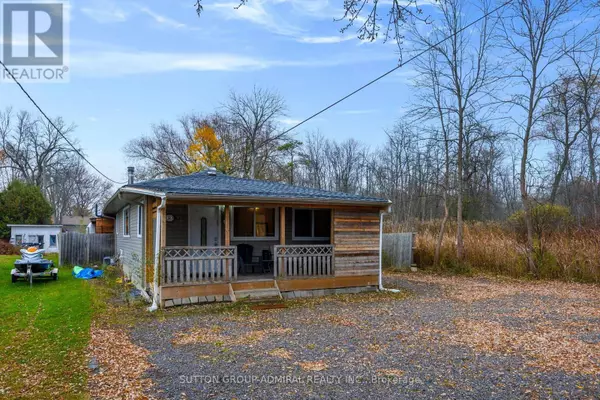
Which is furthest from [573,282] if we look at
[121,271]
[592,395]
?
[121,271]

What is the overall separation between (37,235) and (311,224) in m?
19.6

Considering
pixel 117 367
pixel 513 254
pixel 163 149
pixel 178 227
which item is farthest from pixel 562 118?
pixel 163 149

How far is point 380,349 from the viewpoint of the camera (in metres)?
5.57

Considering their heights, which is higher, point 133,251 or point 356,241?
point 356,241

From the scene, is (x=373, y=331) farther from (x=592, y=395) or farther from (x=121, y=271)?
(x=121, y=271)

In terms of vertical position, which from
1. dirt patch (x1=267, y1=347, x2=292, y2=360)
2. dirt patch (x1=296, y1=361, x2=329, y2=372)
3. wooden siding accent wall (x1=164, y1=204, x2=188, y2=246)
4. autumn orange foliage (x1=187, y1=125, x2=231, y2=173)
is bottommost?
dirt patch (x1=267, y1=347, x2=292, y2=360)

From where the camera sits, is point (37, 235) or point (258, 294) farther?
point (37, 235)

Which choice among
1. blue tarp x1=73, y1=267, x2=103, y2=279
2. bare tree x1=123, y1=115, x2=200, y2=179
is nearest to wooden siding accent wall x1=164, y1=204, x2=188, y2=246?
blue tarp x1=73, y1=267, x2=103, y2=279

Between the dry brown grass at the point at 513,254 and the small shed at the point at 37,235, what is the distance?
20.8 meters

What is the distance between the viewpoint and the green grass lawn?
418 cm

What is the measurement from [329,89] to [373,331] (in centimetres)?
819

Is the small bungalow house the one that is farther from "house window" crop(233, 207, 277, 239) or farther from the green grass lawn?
the green grass lawn

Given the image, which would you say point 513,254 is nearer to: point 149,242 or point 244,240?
point 244,240

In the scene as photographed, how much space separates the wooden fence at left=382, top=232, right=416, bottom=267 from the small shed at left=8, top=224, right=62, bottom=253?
18840 mm
